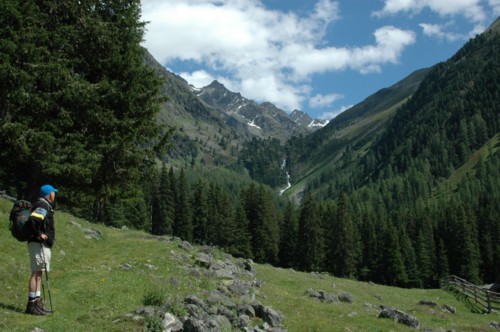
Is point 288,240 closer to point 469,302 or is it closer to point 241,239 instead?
point 241,239

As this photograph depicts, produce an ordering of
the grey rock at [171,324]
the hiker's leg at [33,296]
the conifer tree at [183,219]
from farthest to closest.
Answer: the conifer tree at [183,219], the hiker's leg at [33,296], the grey rock at [171,324]

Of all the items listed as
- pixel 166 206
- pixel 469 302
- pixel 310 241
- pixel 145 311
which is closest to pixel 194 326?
pixel 145 311

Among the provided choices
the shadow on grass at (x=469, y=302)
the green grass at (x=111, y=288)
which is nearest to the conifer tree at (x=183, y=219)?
the shadow on grass at (x=469, y=302)

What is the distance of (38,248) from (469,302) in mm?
43924

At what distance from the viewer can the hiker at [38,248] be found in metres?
12.3

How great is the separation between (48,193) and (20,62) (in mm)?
13838

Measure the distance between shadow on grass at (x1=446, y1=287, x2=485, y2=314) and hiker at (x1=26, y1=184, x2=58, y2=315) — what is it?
126ft

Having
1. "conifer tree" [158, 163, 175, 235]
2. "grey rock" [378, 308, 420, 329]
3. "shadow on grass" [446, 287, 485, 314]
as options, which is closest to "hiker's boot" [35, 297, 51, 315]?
"grey rock" [378, 308, 420, 329]

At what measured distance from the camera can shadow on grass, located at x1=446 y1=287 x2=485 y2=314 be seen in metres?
39.1

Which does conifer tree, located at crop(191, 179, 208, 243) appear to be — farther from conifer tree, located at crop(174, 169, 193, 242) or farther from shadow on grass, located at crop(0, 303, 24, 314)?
shadow on grass, located at crop(0, 303, 24, 314)

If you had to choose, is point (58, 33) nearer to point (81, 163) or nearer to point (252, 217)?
point (81, 163)

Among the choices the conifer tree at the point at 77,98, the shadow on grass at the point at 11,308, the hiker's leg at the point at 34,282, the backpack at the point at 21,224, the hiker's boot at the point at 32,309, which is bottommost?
the shadow on grass at the point at 11,308

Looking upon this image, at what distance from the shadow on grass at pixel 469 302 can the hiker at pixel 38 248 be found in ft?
126

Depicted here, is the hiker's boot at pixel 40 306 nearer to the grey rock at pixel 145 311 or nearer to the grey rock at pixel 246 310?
the grey rock at pixel 145 311
